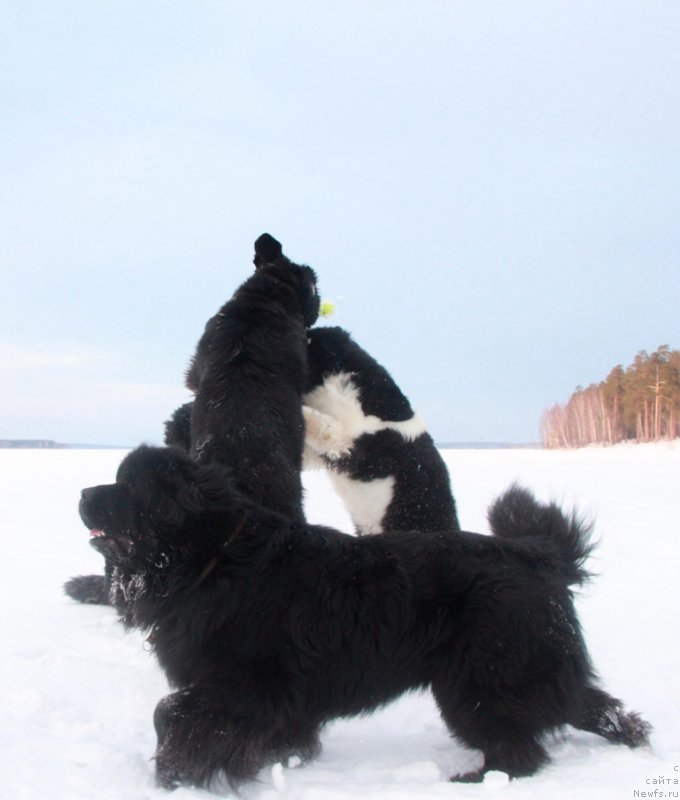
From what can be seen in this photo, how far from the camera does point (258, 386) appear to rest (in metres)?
4.40

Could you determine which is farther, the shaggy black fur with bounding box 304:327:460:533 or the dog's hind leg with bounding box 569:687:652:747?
the shaggy black fur with bounding box 304:327:460:533

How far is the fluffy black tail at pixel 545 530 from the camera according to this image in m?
3.76

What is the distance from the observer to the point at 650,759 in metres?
3.42

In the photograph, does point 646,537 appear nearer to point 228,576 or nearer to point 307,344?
point 307,344

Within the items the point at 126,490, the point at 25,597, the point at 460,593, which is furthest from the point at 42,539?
the point at 460,593

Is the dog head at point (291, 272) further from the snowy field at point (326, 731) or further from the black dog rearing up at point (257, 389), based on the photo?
the snowy field at point (326, 731)

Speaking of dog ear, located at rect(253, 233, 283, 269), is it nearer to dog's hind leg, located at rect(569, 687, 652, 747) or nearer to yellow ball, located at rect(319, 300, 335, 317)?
yellow ball, located at rect(319, 300, 335, 317)

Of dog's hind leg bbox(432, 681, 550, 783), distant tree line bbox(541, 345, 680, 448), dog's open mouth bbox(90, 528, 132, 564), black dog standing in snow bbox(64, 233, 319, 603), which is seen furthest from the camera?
distant tree line bbox(541, 345, 680, 448)

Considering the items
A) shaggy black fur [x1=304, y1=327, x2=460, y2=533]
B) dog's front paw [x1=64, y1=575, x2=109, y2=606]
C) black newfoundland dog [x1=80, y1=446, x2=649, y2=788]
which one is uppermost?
shaggy black fur [x1=304, y1=327, x2=460, y2=533]

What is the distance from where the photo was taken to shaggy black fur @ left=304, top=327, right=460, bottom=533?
16.1 ft

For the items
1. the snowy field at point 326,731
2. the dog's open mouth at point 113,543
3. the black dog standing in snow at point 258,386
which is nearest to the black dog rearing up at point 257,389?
the black dog standing in snow at point 258,386

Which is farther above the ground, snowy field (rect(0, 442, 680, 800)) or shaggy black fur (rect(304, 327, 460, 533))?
shaggy black fur (rect(304, 327, 460, 533))

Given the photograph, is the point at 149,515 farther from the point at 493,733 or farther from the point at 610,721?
the point at 610,721

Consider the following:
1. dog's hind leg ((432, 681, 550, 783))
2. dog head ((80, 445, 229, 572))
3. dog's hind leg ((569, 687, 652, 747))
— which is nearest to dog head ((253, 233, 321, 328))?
dog head ((80, 445, 229, 572))
